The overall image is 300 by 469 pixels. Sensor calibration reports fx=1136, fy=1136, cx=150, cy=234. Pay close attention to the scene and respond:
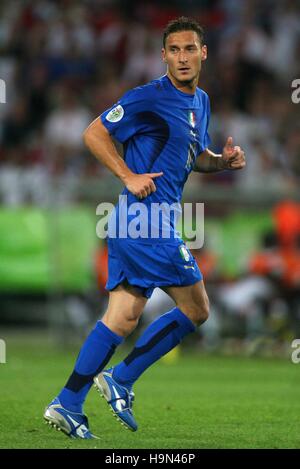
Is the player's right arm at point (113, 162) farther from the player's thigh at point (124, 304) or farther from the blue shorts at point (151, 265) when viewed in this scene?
the player's thigh at point (124, 304)

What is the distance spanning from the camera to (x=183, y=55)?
609 centimetres

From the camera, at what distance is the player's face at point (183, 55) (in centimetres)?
610

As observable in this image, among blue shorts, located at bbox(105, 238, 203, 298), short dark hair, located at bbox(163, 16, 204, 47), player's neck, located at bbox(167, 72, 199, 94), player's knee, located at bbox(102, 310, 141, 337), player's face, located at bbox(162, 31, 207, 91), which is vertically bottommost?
player's knee, located at bbox(102, 310, 141, 337)

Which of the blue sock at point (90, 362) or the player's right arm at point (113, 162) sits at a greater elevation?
the player's right arm at point (113, 162)

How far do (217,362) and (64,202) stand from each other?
292 cm

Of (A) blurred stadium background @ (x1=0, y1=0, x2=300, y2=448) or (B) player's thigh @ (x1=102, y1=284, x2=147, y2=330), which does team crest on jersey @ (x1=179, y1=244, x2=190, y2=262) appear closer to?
(B) player's thigh @ (x1=102, y1=284, x2=147, y2=330)

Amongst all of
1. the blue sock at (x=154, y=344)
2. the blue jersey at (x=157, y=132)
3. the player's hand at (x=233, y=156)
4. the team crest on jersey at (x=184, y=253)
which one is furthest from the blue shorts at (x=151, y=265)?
the player's hand at (x=233, y=156)

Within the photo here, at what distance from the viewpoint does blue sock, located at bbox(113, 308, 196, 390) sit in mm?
6145

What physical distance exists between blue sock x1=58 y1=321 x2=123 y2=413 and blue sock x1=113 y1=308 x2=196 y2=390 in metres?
0.15

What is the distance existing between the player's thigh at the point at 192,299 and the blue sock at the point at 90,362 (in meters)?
0.38

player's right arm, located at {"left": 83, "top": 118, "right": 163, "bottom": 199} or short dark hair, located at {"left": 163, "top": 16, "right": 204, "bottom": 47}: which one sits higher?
short dark hair, located at {"left": 163, "top": 16, "right": 204, "bottom": 47}

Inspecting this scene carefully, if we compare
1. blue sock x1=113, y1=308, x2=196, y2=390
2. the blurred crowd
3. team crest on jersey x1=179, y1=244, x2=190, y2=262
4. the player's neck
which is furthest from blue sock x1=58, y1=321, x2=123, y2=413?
the blurred crowd

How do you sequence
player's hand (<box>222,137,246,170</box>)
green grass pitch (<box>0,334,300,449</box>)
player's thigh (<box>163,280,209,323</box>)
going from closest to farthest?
green grass pitch (<box>0,334,300,449</box>) < player's thigh (<box>163,280,209,323</box>) < player's hand (<box>222,137,246,170</box>)

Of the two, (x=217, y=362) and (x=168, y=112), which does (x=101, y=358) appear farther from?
(x=217, y=362)
